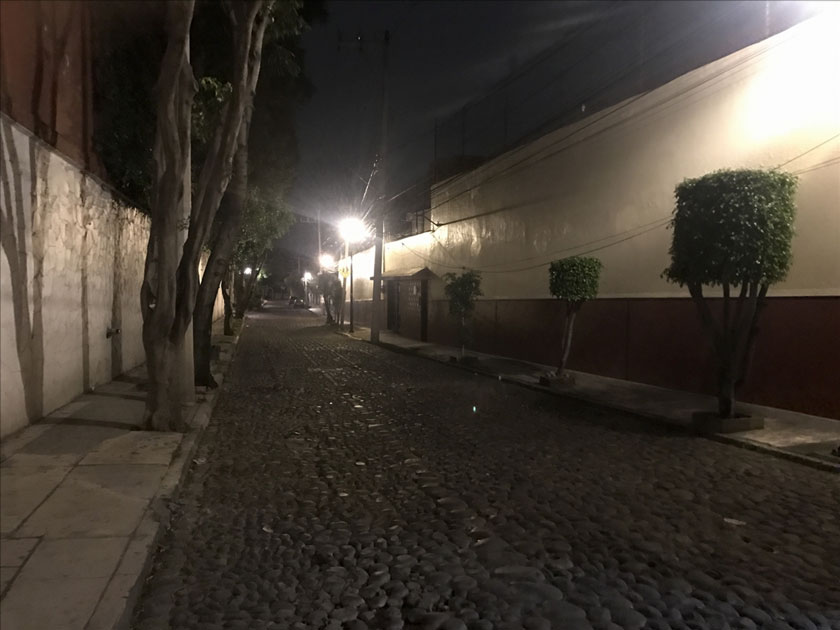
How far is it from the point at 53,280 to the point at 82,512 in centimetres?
466

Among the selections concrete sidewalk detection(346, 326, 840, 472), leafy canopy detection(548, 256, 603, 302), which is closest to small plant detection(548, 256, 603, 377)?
leafy canopy detection(548, 256, 603, 302)

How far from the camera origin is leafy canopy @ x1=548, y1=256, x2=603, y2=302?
12.0 m

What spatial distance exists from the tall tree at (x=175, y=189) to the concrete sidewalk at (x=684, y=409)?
6.62 meters

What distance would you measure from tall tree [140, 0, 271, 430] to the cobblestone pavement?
3.90ft

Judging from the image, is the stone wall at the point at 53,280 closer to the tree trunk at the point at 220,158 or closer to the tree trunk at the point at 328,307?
the tree trunk at the point at 220,158

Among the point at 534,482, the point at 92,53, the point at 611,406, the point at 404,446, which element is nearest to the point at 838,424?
the point at 611,406

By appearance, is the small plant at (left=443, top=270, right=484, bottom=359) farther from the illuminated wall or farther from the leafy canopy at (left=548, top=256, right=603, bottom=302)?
the leafy canopy at (left=548, top=256, right=603, bottom=302)

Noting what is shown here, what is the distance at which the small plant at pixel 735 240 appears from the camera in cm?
766

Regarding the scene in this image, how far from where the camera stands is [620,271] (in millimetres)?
12836

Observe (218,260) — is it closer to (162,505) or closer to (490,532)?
(162,505)

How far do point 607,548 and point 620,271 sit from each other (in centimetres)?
921

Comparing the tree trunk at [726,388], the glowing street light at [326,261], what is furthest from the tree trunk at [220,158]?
the glowing street light at [326,261]

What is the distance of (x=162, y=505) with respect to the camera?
16.6 ft

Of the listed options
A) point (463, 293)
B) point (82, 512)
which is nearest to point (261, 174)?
point (463, 293)
